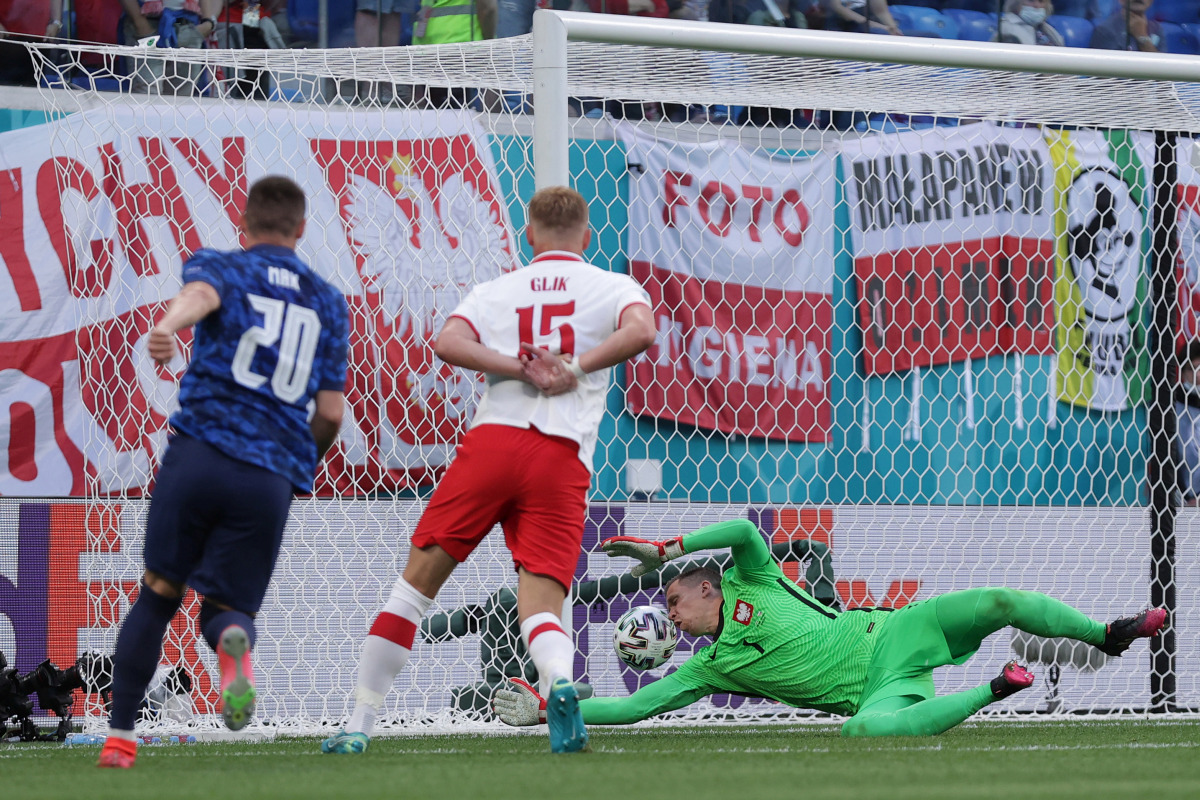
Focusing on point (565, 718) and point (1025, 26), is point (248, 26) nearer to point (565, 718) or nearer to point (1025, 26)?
point (1025, 26)

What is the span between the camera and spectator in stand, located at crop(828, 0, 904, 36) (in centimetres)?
995

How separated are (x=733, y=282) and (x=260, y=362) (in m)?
3.86

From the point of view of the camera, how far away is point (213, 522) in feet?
10.2

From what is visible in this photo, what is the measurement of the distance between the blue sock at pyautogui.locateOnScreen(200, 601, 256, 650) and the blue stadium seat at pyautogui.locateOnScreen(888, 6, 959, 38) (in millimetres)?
8098

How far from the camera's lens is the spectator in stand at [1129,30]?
1037 centimetres

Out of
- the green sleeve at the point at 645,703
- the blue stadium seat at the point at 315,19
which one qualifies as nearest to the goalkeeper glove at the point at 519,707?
the green sleeve at the point at 645,703

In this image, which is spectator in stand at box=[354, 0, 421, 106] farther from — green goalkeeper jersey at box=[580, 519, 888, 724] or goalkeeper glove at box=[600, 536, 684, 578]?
goalkeeper glove at box=[600, 536, 684, 578]

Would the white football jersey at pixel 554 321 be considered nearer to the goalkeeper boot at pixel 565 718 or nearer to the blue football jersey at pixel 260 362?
the blue football jersey at pixel 260 362

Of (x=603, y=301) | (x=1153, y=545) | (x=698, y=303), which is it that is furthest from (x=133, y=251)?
(x=1153, y=545)

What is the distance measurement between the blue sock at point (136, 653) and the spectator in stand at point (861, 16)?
7.72 meters

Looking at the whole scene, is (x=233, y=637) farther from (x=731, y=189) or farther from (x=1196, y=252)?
(x=1196, y=252)

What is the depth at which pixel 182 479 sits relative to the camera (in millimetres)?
3064

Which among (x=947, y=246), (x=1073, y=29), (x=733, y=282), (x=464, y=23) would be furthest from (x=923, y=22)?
(x=733, y=282)

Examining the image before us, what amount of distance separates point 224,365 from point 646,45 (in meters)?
2.32
